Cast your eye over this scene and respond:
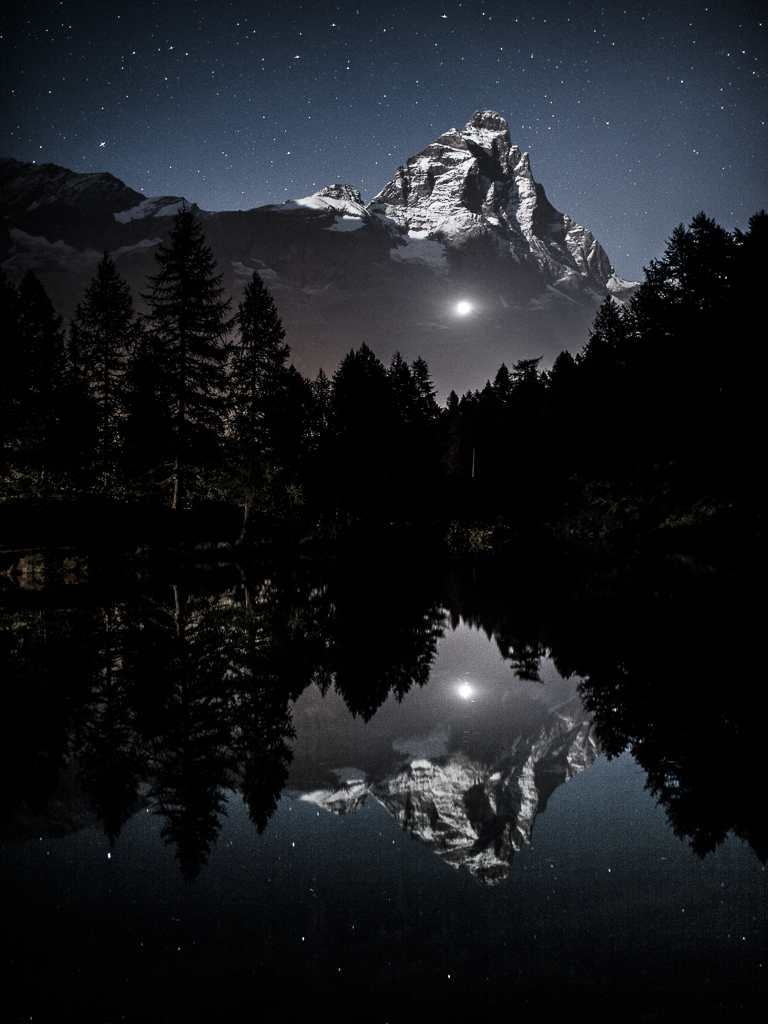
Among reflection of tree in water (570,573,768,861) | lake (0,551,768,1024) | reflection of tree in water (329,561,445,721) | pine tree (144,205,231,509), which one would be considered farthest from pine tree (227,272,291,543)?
reflection of tree in water (570,573,768,861)

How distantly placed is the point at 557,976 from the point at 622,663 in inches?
216

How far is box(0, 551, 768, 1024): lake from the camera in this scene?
7.93 ft

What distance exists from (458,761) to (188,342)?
29674mm

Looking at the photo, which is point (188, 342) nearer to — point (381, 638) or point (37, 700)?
point (381, 638)

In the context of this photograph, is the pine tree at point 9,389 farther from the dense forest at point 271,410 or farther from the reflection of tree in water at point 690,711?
the reflection of tree in water at point 690,711

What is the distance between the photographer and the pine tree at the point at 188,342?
29.1 m

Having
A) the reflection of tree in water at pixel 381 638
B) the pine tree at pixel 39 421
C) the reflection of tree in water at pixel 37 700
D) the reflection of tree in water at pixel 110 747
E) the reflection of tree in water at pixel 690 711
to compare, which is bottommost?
the reflection of tree in water at pixel 37 700

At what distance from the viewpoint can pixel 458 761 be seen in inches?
188

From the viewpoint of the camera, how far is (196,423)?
2944 cm

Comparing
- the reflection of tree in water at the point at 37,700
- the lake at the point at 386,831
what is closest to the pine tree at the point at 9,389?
the reflection of tree in water at the point at 37,700

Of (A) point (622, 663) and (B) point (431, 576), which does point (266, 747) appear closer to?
(A) point (622, 663)

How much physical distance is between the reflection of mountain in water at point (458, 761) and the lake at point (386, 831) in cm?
3

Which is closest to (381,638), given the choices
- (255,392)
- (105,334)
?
(255,392)

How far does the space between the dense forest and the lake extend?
21043 millimetres
